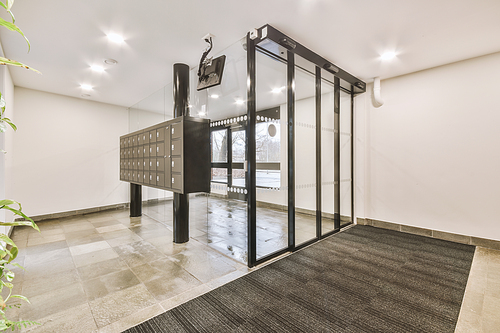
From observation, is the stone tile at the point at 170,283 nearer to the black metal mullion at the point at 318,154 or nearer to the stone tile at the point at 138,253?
the stone tile at the point at 138,253

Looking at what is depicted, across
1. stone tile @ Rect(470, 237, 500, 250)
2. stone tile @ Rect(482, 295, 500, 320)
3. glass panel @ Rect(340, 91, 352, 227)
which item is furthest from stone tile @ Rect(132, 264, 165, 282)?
stone tile @ Rect(470, 237, 500, 250)

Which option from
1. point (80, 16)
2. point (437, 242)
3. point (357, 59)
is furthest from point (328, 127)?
point (80, 16)

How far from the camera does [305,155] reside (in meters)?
3.65

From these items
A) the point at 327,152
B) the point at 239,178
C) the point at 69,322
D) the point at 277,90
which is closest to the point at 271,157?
the point at 239,178

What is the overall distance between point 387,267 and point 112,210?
6222mm

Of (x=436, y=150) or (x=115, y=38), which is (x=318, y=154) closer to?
(x=436, y=150)

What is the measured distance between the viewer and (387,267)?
2932 mm

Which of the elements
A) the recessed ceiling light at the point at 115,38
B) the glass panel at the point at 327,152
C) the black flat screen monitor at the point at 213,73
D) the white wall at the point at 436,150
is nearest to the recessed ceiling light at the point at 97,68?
the recessed ceiling light at the point at 115,38

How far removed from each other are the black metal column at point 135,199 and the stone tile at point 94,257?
6.76ft

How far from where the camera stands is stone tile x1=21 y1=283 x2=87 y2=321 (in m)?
2.09

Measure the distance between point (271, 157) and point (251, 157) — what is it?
0.35m

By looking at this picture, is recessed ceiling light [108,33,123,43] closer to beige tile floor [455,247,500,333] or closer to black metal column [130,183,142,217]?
black metal column [130,183,142,217]

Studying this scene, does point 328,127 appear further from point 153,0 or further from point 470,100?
point 153,0

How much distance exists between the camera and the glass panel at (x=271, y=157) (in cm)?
302
